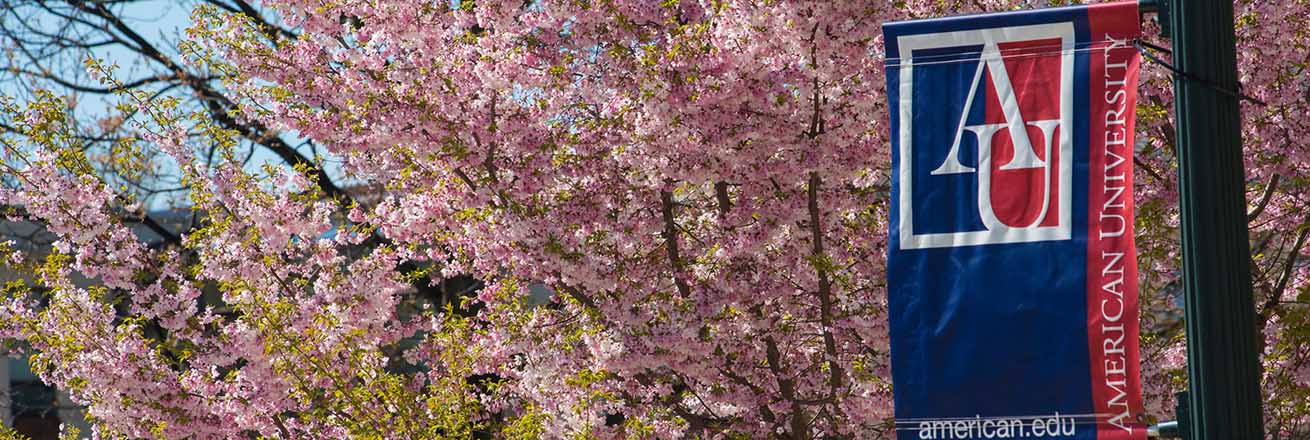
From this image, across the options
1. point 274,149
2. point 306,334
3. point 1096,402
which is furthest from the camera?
point 274,149

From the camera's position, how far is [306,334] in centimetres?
1106

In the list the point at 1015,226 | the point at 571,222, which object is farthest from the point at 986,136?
the point at 571,222

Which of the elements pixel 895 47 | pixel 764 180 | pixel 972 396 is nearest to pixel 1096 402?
pixel 972 396

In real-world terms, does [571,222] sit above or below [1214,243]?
above

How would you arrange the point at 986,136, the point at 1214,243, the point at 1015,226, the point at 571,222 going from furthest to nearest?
the point at 571,222 → the point at 986,136 → the point at 1015,226 → the point at 1214,243

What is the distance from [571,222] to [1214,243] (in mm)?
5744

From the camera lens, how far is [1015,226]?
17.5 ft

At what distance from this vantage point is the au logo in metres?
5.37

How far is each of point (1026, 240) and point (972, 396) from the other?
1.90 feet

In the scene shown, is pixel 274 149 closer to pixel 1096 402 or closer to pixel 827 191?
pixel 827 191

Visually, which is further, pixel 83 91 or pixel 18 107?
pixel 83 91

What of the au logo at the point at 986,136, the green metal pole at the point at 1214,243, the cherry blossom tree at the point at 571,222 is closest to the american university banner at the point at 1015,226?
the au logo at the point at 986,136

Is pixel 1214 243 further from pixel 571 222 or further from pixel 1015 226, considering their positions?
pixel 571 222

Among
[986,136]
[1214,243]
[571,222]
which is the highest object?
[571,222]
